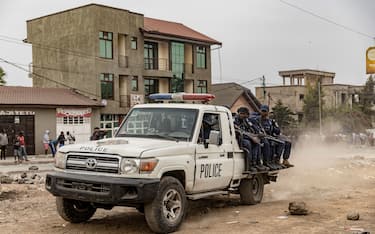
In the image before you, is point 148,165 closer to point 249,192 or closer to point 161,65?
point 249,192

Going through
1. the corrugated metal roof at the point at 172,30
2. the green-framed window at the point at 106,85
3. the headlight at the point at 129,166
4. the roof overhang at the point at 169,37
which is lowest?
the headlight at the point at 129,166

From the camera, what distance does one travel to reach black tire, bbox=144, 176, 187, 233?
25.8 feet

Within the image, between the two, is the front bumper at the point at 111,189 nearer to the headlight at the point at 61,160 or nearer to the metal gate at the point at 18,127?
the headlight at the point at 61,160

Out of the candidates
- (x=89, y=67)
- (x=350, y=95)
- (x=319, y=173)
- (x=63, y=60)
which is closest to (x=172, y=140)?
(x=319, y=173)

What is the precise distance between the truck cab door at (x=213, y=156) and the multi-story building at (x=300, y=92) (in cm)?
5406

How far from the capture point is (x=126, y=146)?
8016 mm

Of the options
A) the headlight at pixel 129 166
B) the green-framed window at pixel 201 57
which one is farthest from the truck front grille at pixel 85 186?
the green-framed window at pixel 201 57

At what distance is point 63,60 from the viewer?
43.0 metres

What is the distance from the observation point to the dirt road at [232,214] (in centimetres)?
845

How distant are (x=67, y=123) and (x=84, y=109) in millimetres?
1839

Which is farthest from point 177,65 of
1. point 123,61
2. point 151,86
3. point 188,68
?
point 123,61

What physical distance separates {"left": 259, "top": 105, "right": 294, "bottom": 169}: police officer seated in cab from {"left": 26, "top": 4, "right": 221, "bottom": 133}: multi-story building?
93.6ft

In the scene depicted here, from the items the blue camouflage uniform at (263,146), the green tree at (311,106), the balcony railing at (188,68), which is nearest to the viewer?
the blue camouflage uniform at (263,146)

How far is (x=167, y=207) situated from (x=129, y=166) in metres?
1.00
